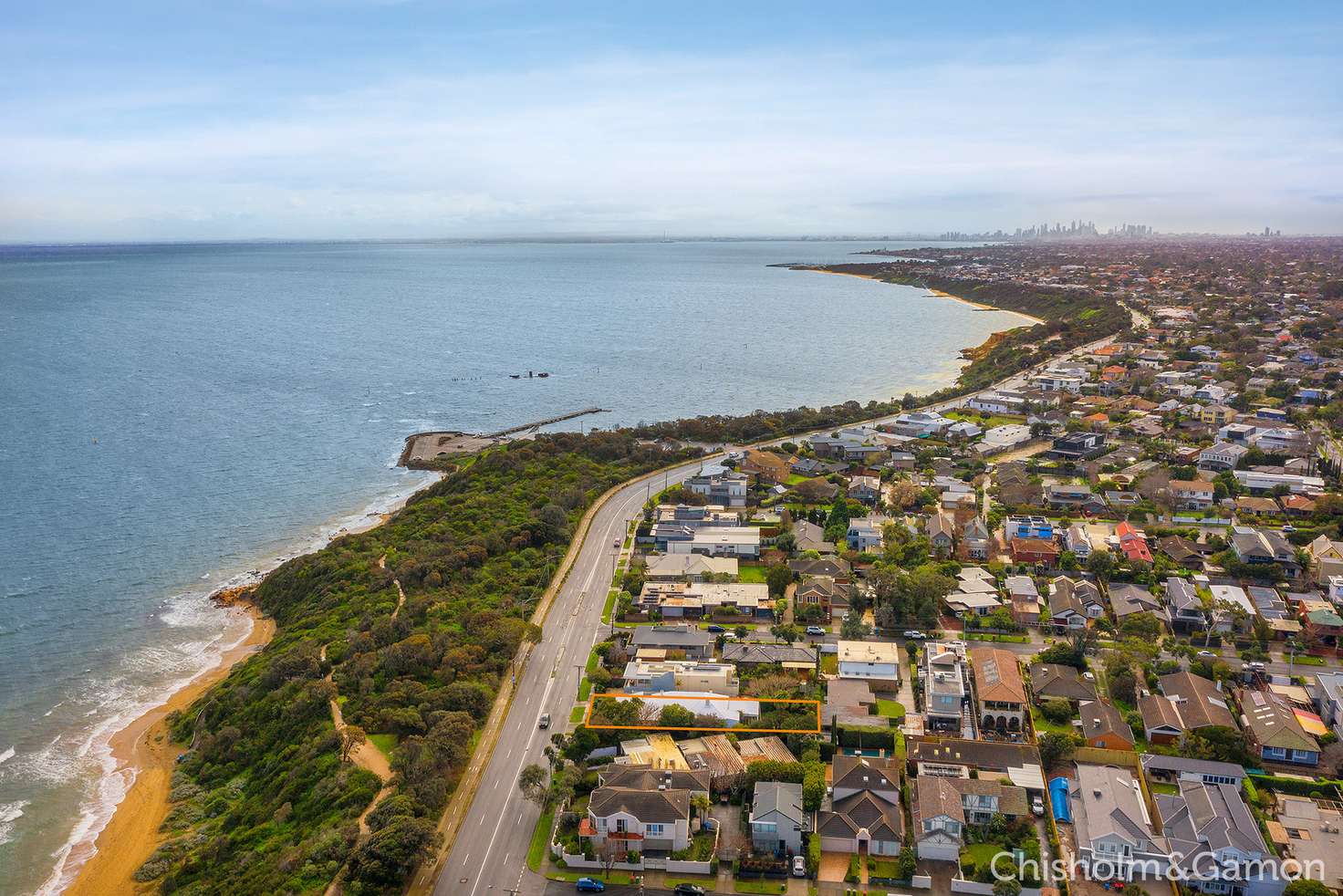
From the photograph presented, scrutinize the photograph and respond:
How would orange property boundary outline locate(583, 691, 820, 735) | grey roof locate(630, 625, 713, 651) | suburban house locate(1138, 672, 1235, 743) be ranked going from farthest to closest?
1. grey roof locate(630, 625, 713, 651)
2. orange property boundary outline locate(583, 691, 820, 735)
3. suburban house locate(1138, 672, 1235, 743)

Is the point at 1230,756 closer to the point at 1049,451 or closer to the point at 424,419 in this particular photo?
the point at 1049,451

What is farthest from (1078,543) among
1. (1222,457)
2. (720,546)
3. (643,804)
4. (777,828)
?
(643,804)

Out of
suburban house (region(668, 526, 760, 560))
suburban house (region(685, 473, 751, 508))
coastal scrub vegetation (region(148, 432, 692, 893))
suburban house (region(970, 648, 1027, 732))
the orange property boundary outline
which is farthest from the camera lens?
suburban house (region(685, 473, 751, 508))

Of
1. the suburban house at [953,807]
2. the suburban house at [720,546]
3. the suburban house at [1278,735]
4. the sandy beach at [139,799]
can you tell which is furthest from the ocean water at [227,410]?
the suburban house at [1278,735]

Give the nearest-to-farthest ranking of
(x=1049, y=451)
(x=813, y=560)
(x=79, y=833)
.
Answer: (x=79, y=833) < (x=813, y=560) < (x=1049, y=451)

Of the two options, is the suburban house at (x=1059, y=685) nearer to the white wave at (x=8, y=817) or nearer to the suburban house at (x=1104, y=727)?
the suburban house at (x=1104, y=727)

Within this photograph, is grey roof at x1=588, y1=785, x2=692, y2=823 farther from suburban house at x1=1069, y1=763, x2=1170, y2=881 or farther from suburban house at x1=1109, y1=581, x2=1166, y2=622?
suburban house at x1=1109, y1=581, x2=1166, y2=622

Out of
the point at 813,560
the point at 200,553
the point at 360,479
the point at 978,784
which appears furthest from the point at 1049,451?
the point at 200,553

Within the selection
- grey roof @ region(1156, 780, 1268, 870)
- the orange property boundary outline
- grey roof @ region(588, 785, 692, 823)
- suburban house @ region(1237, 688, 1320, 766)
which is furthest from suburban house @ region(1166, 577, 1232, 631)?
grey roof @ region(588, 785, 692, 823)
